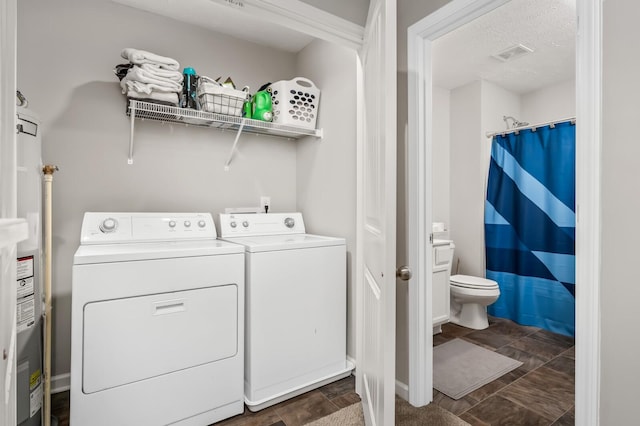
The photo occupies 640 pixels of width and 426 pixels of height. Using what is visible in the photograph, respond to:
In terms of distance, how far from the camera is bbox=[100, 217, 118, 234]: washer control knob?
186cm

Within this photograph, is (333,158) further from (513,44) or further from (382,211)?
(513,44)

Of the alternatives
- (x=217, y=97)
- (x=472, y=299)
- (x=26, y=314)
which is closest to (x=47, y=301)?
(x=26, y=314)

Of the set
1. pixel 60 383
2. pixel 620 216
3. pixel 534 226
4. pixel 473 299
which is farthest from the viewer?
pixel 534 226

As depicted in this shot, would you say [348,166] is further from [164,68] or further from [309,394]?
[309,394]

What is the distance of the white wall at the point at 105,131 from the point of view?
1936 millimetres

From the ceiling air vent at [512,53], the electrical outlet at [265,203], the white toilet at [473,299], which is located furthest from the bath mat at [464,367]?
the ceiling air vent at [512,53]

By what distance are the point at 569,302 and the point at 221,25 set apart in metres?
3.63

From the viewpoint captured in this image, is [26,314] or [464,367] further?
[464,367]

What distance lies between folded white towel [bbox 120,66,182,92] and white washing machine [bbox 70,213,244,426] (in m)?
0.80

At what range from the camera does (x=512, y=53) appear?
2.84 metres

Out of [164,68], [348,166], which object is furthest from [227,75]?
[348,166]

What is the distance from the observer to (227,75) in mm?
2520

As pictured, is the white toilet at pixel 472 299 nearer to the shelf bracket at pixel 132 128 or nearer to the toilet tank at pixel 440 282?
the toilet tank at pixel 440 282

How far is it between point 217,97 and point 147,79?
41cm
